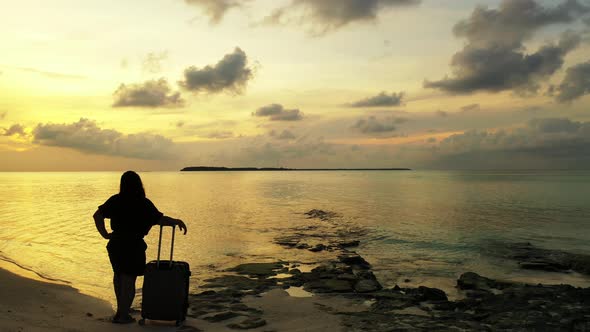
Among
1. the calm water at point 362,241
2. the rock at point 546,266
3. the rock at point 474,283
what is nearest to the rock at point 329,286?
the calm water at point 362,241

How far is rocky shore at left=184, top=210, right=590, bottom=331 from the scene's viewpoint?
30.1 feet

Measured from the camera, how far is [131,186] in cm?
731

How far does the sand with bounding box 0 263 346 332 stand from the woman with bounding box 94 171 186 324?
101 cm

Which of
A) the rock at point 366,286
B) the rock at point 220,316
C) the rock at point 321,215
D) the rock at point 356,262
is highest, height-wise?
the rock at point 220,316

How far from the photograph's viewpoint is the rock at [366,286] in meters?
12.5

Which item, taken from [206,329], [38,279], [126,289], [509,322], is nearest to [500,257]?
[509,322]

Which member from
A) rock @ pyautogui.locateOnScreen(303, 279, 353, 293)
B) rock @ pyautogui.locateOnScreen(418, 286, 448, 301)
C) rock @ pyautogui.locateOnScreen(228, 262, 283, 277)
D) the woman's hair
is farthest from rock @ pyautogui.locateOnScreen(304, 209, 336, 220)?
the woman's hair

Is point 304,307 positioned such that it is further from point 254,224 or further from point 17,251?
point 254,224

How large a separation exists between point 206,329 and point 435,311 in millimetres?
5907

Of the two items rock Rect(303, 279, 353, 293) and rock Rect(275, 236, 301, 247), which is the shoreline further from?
rock Rect(275, 236, 301, 247)

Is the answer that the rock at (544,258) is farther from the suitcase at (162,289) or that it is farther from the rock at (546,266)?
the suitcase at (162,289)

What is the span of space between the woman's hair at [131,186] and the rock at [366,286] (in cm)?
786

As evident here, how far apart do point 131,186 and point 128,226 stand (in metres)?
0.75

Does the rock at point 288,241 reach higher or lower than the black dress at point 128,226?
lower
